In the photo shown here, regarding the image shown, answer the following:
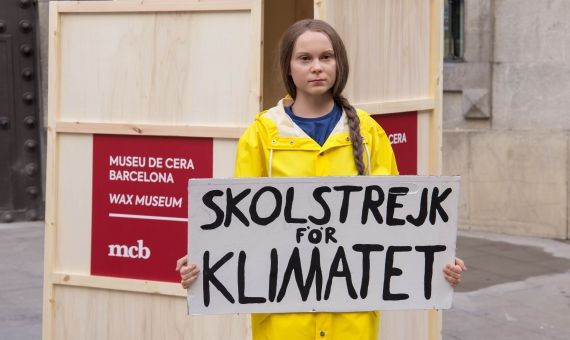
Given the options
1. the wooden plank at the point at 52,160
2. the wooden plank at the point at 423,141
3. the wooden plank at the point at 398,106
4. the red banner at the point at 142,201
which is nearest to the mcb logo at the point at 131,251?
the red banner at the point at 142,201

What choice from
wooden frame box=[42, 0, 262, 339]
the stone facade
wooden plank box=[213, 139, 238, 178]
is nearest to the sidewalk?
the stone facade

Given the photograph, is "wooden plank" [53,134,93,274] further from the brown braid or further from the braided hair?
the brown braid

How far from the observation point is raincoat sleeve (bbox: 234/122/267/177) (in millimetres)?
3260

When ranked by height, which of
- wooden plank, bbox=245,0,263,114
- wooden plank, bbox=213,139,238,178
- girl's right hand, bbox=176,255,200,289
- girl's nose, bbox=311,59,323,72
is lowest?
girl's right hand, bbox=176,255,200,289

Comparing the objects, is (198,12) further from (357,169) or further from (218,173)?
(357,169)

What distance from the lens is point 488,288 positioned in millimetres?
7984

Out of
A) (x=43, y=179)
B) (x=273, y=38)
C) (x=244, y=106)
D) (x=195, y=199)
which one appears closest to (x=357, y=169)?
(x=195, y=199)

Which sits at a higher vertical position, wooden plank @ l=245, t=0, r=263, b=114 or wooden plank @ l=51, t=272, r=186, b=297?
wooden plank @ l=245, t=0, r=263, b=114

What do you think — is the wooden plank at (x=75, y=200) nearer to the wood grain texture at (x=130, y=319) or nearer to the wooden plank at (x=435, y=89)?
the wood grain texture at (x=130, y=319)

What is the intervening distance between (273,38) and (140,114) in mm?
1695

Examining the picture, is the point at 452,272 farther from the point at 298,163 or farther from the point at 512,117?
the point at 512,117

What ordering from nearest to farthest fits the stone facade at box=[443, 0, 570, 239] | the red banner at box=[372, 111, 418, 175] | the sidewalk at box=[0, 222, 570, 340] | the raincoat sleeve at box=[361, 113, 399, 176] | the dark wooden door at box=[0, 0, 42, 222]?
the raincoat sleeve at box=[361, 113, 399, 176] → the red banner at box=[372, 111, 418, 175] → the sidewalk at box=[0, 222, 570, 340] → the stone facade at box=[443, 0, 570, 239] → the dark wooden door at box=[0, 0, 42, 222]

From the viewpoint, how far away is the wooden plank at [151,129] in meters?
4.48

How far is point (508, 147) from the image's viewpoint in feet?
34.7
